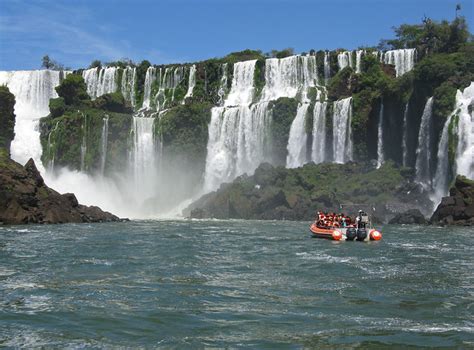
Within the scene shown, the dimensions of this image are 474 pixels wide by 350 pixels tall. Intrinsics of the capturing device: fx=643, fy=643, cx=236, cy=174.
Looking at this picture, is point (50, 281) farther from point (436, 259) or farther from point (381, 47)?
point (381, 47)

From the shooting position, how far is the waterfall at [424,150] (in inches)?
2288

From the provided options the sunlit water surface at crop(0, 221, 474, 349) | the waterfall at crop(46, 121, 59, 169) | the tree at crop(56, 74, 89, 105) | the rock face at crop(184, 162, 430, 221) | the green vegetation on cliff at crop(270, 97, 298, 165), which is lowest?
the sunlit water surface at crop(0, 221, 474, 349)

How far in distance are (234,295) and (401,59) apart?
62.9 m

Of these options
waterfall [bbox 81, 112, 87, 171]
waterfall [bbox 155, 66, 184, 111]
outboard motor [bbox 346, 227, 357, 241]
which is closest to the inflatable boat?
outboard motor [bbox 346, 227, 357, 241]

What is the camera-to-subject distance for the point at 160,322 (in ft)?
47.4

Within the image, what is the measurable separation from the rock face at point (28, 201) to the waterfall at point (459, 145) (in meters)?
29.9

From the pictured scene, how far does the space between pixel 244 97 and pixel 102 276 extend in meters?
64.4

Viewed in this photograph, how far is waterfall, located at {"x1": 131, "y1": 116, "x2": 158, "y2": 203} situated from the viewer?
7419cm

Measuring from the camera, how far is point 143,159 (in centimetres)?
7456

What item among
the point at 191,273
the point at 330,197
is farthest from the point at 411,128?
the point at 191,273

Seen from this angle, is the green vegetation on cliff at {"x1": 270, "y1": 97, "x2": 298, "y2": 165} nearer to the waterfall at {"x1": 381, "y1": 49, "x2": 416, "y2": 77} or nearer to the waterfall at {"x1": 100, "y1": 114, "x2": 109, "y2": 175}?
the waterfall at {"x1": 381, "y1": 49, "x2": 416, "y2": 77}

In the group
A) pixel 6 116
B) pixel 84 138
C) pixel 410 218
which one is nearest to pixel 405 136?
pixel 410 218

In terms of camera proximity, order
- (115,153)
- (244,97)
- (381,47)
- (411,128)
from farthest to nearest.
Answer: (381,47) < (244,97) < (115,153) < (411,128)

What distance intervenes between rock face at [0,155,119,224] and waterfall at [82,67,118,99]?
132 ft
